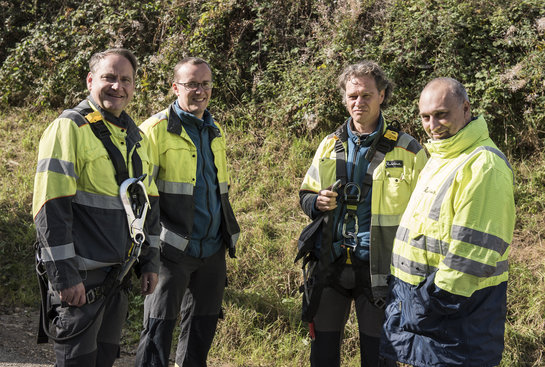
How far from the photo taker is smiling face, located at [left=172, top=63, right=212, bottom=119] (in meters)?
3.77

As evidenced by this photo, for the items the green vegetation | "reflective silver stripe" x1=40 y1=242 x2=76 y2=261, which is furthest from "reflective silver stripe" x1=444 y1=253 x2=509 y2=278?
the green vegetation

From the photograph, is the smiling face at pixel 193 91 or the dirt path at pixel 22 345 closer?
the smiling face at pixel 193 91

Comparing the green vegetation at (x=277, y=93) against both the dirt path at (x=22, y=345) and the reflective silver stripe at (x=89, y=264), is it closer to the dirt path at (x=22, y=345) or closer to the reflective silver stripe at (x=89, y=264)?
the dirt path at (x=22, y=345)

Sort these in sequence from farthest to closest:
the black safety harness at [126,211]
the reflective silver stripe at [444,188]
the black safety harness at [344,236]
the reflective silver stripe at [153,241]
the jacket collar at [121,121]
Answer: the black safety harness at [344,236] < the reflective silver stripe at [153,241] < the jacket collar at [121,121] < the black safety harness at [126,211] < the reflective silver stripe at [444,188]

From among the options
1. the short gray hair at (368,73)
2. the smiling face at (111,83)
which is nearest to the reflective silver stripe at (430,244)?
the short gray hair at (368,73)

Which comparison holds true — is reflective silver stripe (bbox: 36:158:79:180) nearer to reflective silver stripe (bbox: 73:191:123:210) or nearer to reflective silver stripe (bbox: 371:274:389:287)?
reflective silver stripe (bbox: 73:191:123:210)

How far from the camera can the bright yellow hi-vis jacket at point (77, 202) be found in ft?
8.95

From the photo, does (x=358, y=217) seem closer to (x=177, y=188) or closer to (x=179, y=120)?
(x=177, y=188)

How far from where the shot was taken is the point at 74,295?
108 inches

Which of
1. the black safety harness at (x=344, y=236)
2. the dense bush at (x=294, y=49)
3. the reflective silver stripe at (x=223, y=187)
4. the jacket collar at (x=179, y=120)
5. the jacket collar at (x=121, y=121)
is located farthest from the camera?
the dense bush at (x=294, y=49)

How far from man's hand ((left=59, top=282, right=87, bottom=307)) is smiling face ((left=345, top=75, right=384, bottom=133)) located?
1.96 metres

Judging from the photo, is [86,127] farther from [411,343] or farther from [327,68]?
[327,68]

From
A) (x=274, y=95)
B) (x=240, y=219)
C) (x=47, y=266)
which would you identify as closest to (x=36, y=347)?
(x=240, y=219)

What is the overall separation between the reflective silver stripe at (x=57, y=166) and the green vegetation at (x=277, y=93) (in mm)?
2791
